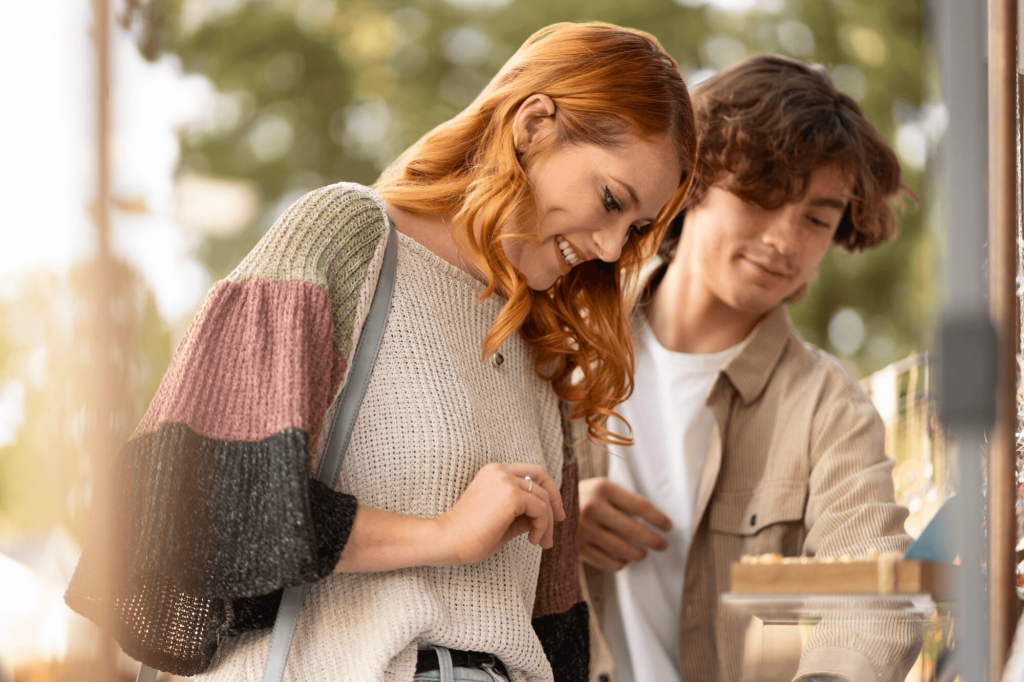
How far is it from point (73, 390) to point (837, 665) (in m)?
1.11

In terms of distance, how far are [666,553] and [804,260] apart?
1.87ft

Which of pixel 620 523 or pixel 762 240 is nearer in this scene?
pixel 620 523

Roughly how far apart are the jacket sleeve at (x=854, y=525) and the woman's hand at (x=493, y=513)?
382 mm

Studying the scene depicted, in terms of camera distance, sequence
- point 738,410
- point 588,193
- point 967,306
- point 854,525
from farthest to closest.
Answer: point 738,410 < point 854,525 < point 588,193 < point 967,306

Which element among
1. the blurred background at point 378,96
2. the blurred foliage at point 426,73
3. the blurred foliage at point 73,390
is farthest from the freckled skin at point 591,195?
the blurred foliage at point 426,73

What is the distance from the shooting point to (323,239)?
1000 mm

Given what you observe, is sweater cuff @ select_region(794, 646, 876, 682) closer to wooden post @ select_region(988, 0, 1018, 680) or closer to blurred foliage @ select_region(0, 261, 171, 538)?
wooden post @ select_region(988, 0, 1018, 680)

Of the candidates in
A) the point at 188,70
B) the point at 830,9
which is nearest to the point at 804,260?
the point at 830,9

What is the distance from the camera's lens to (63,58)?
2.27 ft

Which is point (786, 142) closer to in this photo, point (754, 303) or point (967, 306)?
point (754, 303)

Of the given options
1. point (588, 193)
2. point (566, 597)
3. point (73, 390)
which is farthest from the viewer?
point (566, 597)

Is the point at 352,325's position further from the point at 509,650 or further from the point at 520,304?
the point at 509,650

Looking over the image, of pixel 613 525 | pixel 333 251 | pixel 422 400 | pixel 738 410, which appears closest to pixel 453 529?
pixel 422 400

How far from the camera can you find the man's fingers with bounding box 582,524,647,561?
1618 mm
